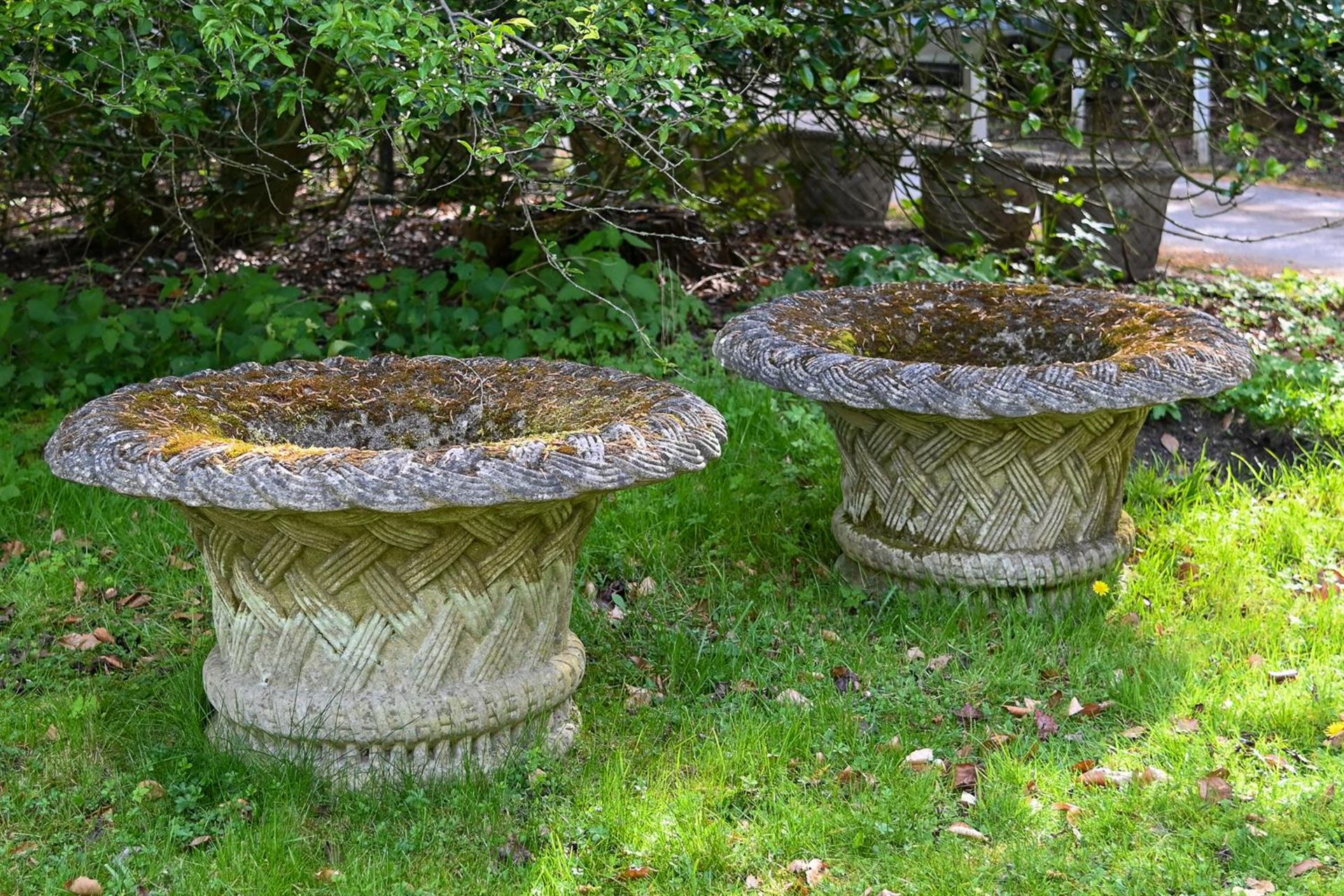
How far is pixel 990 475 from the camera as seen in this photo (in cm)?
395

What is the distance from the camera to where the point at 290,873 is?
2891 mm

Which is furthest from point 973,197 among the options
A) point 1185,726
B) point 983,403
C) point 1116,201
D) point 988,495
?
point 1185,726

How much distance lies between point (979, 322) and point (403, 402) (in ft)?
6.56

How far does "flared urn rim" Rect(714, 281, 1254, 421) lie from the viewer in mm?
3572

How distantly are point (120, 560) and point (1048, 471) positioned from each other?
9.84 ft

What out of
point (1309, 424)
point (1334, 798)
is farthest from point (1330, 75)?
point (1334, 798)

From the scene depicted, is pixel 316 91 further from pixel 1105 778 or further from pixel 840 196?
pixel 840 196

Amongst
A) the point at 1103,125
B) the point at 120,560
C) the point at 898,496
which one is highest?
the point at 1103,125

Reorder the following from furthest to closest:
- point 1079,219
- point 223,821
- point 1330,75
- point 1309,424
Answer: point 1079,219, point 1330,75, point 1309,424, point 223,821

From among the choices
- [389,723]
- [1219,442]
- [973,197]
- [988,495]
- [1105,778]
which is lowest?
[1219,442]

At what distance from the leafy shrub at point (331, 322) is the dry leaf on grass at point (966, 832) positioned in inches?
114

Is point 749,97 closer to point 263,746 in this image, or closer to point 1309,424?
point 1309,424

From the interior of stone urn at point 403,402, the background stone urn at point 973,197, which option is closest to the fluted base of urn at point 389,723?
the interior of stone urn at point 403,402

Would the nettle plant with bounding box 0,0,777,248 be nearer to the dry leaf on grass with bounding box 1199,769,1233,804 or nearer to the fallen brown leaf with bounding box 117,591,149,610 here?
the fallen brown leaf with bounding box 117,591,149,610
